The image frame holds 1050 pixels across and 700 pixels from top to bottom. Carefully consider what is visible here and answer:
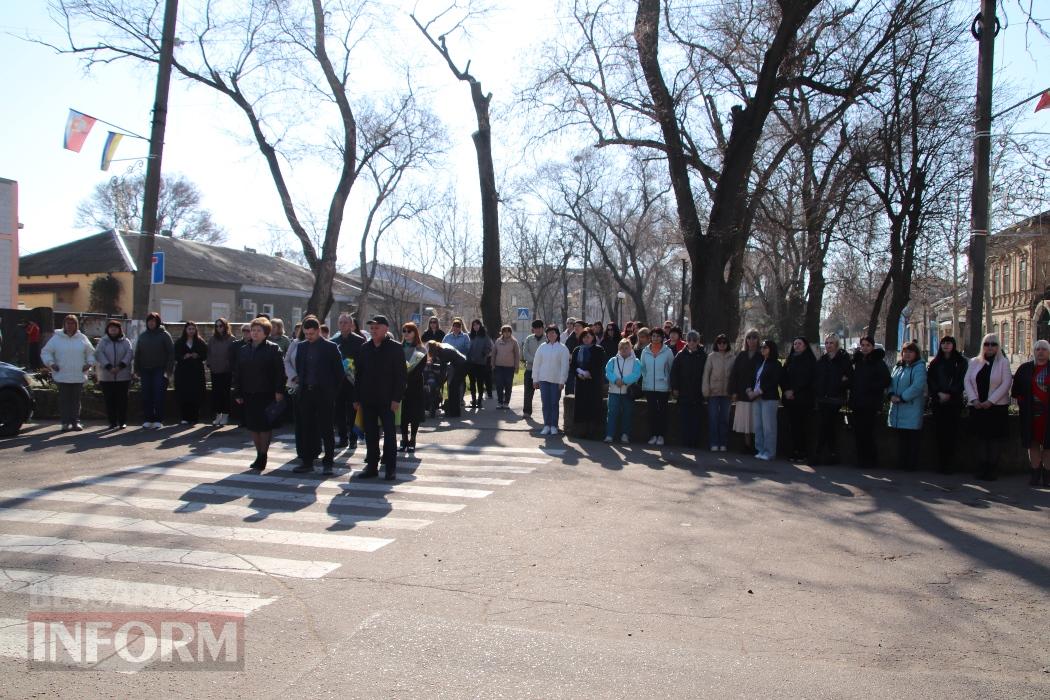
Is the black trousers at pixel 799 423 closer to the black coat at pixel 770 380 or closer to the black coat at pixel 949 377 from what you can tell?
the black coat at pixel 770 380

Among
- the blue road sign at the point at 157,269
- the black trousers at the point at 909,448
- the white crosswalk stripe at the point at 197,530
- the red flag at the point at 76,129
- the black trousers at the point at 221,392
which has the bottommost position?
the white crosswalk stripe at the point at 197,530

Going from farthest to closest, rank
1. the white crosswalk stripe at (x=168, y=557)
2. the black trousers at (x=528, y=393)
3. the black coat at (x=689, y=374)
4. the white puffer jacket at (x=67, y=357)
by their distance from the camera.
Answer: the black trousers at (x=528, y=393)
the white puffer jacket at (x=67, y=357)
the black coat at (x=689, y=374)
the white crosswalk stripe at (x=168, y=557)

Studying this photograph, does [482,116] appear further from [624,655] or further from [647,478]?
[624,655]

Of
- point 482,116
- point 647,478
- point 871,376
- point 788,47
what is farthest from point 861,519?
point 482,116

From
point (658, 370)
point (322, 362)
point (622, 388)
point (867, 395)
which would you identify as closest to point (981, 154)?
point (867, 395)

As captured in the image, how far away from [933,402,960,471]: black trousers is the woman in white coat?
12943mm

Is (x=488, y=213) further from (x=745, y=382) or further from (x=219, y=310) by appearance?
(x=219, y=310)

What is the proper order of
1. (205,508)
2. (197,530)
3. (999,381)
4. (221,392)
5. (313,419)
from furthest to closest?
(221,392) → (999,381) → (313,419) → (205,508) → (197,530)

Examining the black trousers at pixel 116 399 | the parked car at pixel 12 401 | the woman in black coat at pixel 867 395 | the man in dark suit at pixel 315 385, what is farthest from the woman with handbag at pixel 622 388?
the parked car at pixel 12 401

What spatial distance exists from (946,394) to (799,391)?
1.86 meters

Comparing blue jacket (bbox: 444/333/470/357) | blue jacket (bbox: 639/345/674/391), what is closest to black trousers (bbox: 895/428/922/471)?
blue jacket (bbox: 639/345/674/391)

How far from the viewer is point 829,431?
38.3ft

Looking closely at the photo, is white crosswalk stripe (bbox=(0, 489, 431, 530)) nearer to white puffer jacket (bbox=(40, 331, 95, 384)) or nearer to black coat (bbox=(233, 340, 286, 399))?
black coat (bbox=(233, 340, 286, 399))

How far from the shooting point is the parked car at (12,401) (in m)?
12.9
